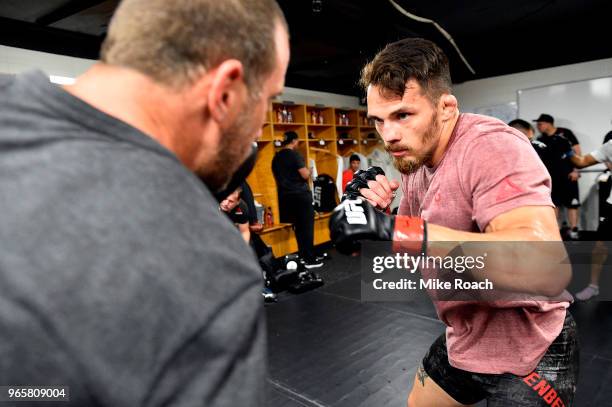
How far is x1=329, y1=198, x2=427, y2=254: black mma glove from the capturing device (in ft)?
3.40

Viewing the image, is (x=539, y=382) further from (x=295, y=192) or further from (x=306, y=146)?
(x=306, y=146)

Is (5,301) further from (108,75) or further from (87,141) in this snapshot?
(108,75)

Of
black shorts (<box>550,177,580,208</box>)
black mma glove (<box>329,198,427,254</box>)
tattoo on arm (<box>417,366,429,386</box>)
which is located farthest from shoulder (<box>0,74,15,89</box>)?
black shorts (<box>550,177,580,208</box>)

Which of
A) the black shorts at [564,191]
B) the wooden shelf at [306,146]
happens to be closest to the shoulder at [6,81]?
the wooden shelf at [306,146]

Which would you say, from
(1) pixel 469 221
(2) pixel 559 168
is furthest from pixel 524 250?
(2) pixel 559 168

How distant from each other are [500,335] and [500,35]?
6194mm

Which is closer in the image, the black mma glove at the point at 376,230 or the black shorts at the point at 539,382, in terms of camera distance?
the black mma glove at the point at 376,230

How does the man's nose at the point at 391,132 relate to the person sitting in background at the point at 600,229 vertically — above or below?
above

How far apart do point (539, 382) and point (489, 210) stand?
2.12ft

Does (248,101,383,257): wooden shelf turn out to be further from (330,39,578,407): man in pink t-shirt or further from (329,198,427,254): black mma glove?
(329,198,427,254): black mma glove

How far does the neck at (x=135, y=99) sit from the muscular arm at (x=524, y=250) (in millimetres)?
729

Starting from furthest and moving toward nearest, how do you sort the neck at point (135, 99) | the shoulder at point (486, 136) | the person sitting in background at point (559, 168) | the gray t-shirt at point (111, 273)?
1. the person sitting in background at point (559, 168)
2. the shoulder at point (486, 136)
3. the neck at point (135, 99)
4. the gray t-shirt at point (111, 273)

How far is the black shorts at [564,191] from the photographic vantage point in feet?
16.9

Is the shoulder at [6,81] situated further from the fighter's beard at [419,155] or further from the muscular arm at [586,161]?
the muscular arm at [586,161]
